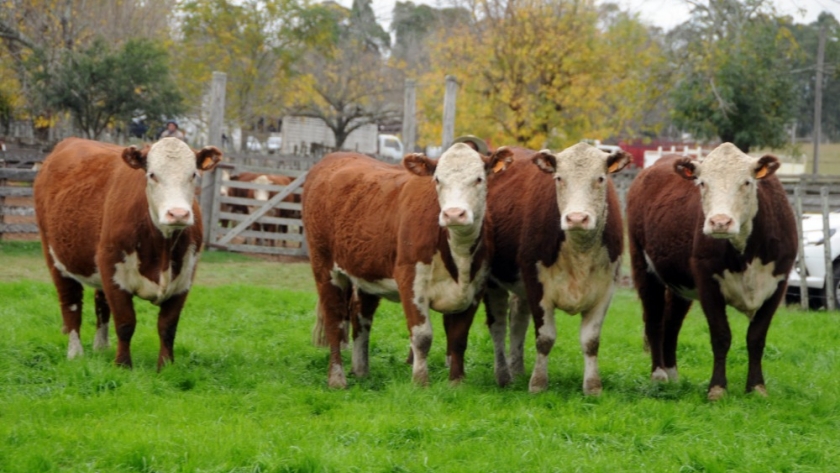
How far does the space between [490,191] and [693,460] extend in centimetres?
340

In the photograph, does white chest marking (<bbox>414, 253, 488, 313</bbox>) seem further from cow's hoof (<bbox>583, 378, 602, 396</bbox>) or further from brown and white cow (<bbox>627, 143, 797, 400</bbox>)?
brown and white cow (<bbox>627, 143, 797, 400</bbox>)

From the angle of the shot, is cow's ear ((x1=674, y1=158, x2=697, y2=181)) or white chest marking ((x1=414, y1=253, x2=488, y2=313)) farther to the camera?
cow's ear ((x1=674, y1=158, x2=697, y2=181))

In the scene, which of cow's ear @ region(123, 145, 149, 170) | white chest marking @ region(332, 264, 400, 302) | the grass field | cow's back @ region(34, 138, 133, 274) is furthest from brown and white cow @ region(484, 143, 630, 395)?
cow's back @ region(34, 138, 133, 274)

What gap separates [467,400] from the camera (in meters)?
6.93

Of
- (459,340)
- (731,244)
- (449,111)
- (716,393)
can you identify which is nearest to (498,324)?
(459,340)

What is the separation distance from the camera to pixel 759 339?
7.53 meters

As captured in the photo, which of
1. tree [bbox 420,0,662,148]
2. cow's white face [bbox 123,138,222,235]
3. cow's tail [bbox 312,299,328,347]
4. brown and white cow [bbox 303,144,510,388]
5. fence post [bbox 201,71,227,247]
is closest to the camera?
brown and white cow [bbox 303,144,510,388]

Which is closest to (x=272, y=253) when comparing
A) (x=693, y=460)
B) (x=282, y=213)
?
(x=282, y=213)

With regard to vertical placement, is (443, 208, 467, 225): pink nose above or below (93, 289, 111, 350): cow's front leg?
above

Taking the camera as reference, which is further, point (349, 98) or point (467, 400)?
point (349, 98)

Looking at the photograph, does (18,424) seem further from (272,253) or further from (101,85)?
(101,85)

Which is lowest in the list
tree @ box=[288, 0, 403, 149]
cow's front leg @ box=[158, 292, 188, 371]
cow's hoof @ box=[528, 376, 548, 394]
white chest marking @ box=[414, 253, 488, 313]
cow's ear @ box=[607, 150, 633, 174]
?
cow's hoof @ box=[528, 376, 548, 394]

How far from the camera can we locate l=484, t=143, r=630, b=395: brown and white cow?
742 cm

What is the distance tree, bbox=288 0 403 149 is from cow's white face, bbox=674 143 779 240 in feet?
94.4
